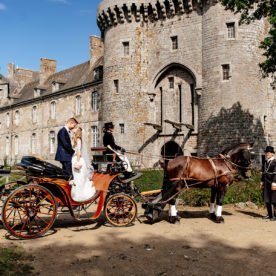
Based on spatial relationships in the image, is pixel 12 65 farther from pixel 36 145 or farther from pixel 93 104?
pixel 93 104

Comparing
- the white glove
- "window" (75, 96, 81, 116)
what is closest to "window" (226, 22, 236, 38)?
"window" (75, 96, 81, 116)

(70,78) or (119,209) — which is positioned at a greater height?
(70,78)

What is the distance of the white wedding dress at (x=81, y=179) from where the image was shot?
272 inches

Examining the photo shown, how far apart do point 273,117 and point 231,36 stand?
18.2 feet

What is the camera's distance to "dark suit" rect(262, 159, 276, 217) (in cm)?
873

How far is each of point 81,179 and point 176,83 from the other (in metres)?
18.2

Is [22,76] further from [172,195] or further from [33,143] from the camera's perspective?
[172,195]

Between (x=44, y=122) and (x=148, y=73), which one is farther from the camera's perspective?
(x=44, y=122)

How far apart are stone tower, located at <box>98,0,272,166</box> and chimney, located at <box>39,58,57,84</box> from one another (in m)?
15.0

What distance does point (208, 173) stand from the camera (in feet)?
27.0

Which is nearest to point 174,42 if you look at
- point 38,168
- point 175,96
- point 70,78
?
point 175,96

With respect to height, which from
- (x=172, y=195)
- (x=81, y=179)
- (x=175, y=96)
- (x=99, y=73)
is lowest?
(x=172, y=195)

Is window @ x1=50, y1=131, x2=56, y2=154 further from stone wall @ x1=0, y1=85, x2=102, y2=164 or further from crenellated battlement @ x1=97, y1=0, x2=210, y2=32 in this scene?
crenellated battlement @ x1=97, y1=0, x2=210, y2=32

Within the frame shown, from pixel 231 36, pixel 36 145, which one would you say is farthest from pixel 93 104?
pixel 231 36
